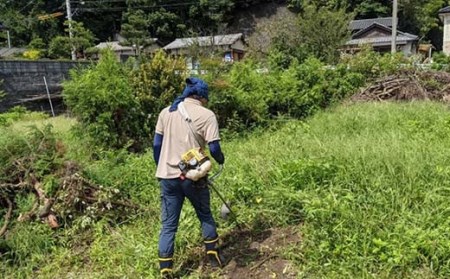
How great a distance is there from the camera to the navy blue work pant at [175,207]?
320cm

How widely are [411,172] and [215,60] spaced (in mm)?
5275

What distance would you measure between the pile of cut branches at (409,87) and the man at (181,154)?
275 inches

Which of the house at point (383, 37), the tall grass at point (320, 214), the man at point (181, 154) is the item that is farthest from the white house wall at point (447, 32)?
the man at point (181, 154)

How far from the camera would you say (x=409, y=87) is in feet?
31.4

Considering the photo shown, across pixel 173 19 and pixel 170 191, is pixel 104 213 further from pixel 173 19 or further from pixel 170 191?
pixel 173 19

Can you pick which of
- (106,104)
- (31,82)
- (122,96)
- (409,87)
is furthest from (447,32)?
(106,104)

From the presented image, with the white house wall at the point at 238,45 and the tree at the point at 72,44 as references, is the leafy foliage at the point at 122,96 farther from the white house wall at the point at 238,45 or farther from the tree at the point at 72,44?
the white house wall at the point at 238,45

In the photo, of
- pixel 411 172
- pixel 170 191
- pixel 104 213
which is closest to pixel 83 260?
pixel 104 213

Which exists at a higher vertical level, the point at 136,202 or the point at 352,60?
the point at 352,60

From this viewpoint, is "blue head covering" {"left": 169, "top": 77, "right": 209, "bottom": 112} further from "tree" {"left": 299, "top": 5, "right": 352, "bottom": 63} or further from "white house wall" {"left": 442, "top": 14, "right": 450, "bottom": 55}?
"white house wall" {"left": 442, "top": 14, "right": 450, "bottom": 55}

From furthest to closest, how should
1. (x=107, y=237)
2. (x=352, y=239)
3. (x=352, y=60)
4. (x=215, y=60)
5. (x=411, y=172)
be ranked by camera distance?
(x=352, y=60)
(x=215, y=60)
(x=107, y=237)
(x=411, y=172)
(x=352, y=239)

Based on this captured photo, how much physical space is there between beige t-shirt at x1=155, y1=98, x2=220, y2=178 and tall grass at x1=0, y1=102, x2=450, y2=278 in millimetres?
868

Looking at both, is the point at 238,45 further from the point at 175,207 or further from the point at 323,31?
the point at 175,207

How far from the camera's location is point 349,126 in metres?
6.59
